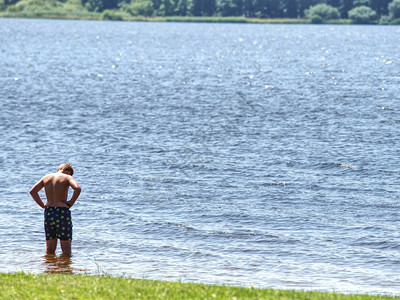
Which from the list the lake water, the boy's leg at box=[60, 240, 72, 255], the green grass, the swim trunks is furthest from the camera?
the lake water

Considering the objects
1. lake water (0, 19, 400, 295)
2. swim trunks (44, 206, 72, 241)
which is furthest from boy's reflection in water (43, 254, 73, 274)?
swim trunks (44, 206, 72, 241)

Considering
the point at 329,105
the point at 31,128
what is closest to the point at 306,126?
the point at 329,105

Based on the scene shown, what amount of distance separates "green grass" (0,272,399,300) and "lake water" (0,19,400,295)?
10.0 ft

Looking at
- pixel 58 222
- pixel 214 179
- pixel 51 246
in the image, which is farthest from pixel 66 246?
pixel 214 179

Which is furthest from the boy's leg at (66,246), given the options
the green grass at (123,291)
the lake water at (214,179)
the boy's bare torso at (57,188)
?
the green grass at (123,291)

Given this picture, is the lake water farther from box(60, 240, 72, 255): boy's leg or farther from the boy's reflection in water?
box(60, 240, 72, 255): boy's leg

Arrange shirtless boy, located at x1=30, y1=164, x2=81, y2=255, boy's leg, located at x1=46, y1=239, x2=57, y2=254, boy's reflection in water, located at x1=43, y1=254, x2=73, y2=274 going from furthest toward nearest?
boy's leg, located at x1=46, y1=239, x2=57, y2=254, boy's reflection in water, located at x1=43, y1=254, x2=73, y2=274, shirtless boy, located at x1=30, y1=164, x2=81, y2=255

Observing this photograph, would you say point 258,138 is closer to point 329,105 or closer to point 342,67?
point 329,105

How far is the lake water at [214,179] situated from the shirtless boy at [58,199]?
984 mm

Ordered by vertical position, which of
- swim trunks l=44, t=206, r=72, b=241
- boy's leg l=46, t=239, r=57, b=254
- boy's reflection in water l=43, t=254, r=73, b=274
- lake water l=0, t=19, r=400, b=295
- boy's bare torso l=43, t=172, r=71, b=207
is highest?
boy's bare torso l=43, t=172, r=71, b=207

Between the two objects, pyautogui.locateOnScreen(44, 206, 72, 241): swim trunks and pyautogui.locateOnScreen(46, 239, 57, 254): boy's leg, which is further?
pyautogui.locateOnScreen(46, 239, 57, 254): boy's leg

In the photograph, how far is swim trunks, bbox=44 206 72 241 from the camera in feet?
50.3

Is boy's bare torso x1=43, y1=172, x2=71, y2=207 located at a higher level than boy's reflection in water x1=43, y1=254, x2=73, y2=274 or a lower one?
higher

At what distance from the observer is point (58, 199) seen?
49.9 feet
